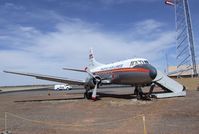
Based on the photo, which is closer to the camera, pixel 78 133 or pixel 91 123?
pixel 78 133

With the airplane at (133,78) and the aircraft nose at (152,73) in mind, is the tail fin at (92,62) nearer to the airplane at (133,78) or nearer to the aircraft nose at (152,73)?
the airplane at (133,78)

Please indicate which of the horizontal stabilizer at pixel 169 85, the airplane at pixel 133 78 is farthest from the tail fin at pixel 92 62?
the horizontal stabilizer at pixel 169 85

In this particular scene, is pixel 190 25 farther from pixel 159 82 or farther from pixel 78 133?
pixel 78 133

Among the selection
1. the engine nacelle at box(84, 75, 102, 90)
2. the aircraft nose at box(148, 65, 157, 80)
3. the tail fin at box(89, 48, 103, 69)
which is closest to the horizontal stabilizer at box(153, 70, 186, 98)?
the aircraft nose at box(148, 65, 157, 80)

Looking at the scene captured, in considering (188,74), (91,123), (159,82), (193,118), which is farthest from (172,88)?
(188,74)

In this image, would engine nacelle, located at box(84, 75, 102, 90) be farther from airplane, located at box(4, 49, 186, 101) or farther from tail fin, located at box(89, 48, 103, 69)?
tail fin, located at box(89, 48, 103, 69)

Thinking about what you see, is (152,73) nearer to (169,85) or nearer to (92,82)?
(169,85)

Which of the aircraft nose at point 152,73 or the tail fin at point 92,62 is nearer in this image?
the aircraft nose at point 152,73

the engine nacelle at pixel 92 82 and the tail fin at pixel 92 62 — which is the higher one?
the tail fin at pixel 92 62

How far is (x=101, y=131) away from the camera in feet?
43.5

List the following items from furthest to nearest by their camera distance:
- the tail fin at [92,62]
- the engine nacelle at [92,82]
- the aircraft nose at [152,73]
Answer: the tail fin at [92,62] → the engine nacelle at [92,82] → the aircraft nose at [152,73]

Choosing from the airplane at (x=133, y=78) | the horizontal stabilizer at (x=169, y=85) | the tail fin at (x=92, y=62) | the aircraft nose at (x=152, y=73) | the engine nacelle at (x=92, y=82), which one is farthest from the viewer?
the tail fin at (x=92, y=62)

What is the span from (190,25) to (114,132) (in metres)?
51.2

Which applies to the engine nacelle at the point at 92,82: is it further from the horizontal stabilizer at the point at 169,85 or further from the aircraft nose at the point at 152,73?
the aircraft nose at the point at 152,73
